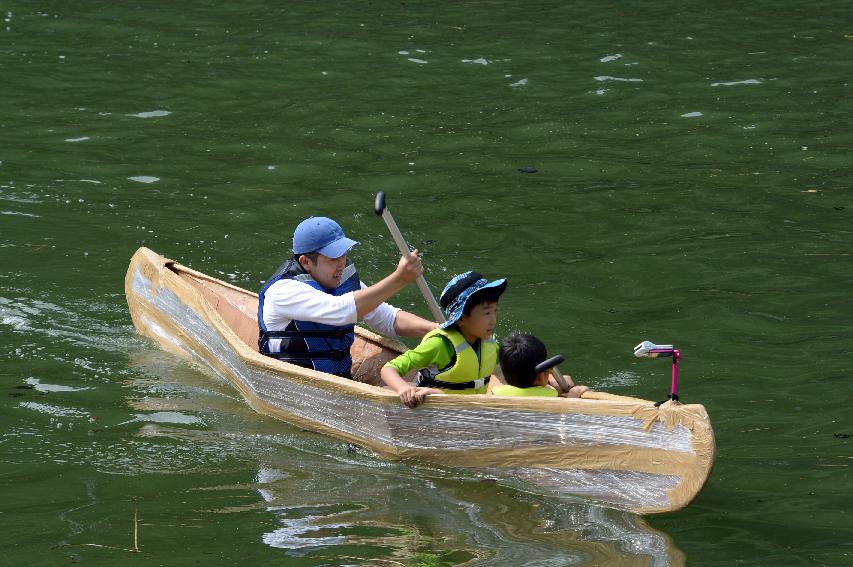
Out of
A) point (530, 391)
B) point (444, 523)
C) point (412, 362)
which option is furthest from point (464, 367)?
point (444, 523)

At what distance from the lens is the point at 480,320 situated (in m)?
7.45

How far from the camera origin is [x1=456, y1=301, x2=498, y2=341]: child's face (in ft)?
24.3

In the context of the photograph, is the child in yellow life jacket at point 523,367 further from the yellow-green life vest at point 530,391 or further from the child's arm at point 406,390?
the child's arm at point 406,390

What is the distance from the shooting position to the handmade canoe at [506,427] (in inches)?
254

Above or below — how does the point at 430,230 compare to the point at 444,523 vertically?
above

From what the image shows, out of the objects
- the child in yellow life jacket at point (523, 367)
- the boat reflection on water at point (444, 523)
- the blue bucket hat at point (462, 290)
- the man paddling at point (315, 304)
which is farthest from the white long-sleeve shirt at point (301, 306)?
the child in yellow life jacket at point (523, 367)

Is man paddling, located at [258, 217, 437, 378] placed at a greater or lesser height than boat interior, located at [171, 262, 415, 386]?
greater

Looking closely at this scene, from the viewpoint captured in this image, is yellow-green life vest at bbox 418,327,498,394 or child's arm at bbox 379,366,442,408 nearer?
child's arm at bbox 379,366,442,408

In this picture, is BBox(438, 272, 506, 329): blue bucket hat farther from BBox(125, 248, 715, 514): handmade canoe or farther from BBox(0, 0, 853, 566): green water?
BBox(0, 0, 853, 566): green water

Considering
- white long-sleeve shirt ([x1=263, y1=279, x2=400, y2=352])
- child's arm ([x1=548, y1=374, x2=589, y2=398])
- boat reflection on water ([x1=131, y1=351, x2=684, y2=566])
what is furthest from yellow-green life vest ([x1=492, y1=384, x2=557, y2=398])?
white long-sleeve shirt ([x1=263, y1=279, x2=400, y2=352])

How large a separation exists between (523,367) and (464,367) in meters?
0.58

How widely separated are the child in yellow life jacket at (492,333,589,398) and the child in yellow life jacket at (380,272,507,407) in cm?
35

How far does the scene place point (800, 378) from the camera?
8523mm

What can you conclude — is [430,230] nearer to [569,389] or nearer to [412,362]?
[569,389]
